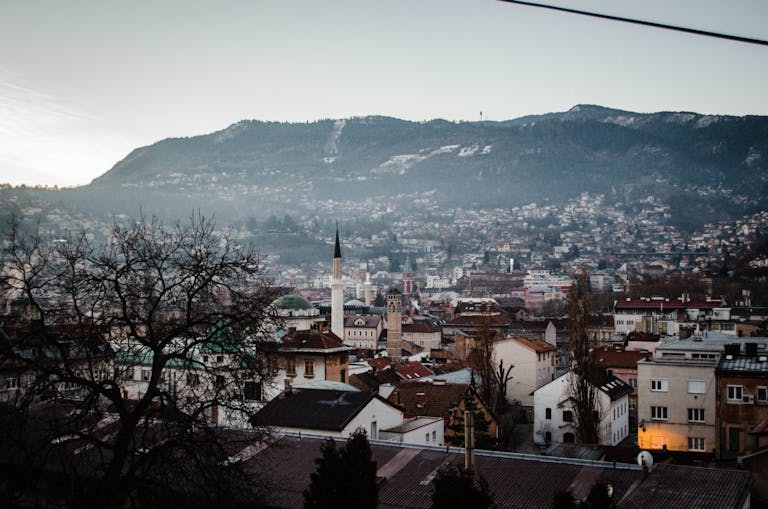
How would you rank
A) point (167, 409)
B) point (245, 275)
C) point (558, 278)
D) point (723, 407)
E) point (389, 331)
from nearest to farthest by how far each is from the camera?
point (167, 409) → point (245, 275) → point (723, 407) → point (389, 331) → point (558, 278)

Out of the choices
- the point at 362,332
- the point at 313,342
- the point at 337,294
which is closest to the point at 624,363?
the point at 313,342

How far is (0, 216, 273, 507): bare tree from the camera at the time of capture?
10.1 m

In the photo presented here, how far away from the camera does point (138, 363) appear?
36.1ft

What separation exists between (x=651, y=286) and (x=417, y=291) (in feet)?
293

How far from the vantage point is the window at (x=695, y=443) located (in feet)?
78.2

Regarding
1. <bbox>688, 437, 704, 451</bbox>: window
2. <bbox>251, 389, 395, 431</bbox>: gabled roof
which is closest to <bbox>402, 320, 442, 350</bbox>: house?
<bbox>688, 437, 704, 451</bbox>: window

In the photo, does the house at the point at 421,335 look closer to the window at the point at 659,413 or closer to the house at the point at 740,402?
the window at the point at 659,413

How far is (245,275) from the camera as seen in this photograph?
12.4 meters

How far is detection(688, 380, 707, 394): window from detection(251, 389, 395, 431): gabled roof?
8.91m

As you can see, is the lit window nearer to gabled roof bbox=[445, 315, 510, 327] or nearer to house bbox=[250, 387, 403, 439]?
house bbox=[250, 387, 403, 439]

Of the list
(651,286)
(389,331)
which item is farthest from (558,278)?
(389,331)

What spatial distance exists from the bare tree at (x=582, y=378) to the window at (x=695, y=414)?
2.81m

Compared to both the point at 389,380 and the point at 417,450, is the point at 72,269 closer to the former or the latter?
the point at 417,450

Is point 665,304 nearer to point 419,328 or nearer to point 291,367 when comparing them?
point 419,328
